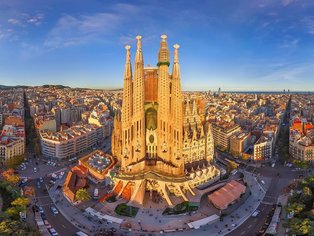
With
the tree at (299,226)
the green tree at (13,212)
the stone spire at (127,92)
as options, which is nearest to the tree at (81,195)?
the green tree at (13,212)

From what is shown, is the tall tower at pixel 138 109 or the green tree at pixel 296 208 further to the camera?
the tall tower at pixel 138 109

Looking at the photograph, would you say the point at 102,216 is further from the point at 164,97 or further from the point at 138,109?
the point at 164,97

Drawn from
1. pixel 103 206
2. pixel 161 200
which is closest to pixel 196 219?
pixel 161 200

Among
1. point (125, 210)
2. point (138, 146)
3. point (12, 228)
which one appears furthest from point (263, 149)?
point (12, 228)

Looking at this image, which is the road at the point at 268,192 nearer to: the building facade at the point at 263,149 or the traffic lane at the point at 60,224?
the building facade at the point at 263,149

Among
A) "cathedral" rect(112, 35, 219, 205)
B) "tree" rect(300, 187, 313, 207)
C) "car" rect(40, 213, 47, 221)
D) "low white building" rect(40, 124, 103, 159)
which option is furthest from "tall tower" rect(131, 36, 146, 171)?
"low white building" rect(40, 124, 103, 159)

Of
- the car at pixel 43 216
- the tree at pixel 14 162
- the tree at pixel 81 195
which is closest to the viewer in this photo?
the car at pixel 43 216
